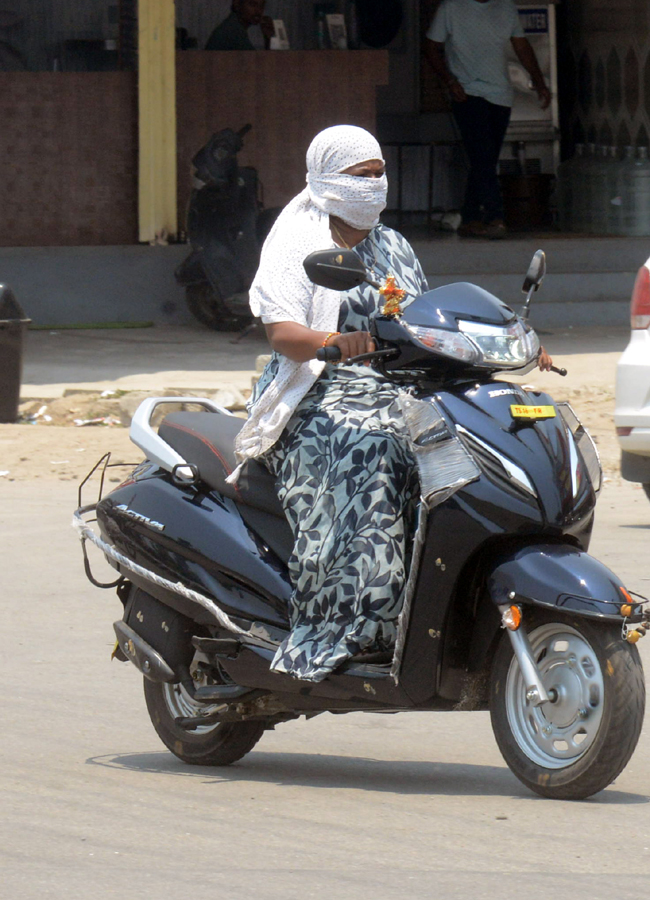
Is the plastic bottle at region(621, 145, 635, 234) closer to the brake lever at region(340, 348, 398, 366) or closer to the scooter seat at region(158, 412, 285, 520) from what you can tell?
the scooter seat at region(158, 412, 285, 520)

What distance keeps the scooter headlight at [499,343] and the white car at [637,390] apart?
4226 millimetres

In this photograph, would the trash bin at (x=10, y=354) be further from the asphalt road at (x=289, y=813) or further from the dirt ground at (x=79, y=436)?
the asphalt road at (x=289, y=813)

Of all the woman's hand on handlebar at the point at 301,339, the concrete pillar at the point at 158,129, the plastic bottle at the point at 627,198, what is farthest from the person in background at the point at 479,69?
the woman's hand on handlebar at the point at 301,339

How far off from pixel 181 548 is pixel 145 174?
37.7 ft

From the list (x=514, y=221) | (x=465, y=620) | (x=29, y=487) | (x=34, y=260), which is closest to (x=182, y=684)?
(x=465, y=620)

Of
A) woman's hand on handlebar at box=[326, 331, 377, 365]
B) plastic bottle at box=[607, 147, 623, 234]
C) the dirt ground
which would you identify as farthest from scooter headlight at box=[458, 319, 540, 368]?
plastic bottle at box=[607, 147, 623, 234]

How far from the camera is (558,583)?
153 inches

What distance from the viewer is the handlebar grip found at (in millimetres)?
4043

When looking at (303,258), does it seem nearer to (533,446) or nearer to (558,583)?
(533,446)

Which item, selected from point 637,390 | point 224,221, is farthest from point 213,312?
point 637,390

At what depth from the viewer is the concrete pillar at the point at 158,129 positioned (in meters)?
15.5

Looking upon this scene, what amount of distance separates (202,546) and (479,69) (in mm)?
12184

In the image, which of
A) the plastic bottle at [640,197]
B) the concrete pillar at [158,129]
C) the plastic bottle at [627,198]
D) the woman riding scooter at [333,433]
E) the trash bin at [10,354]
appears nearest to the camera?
the woman riding scooter at [333,433]

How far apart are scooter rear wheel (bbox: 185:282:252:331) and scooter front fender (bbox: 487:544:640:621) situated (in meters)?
11.2
